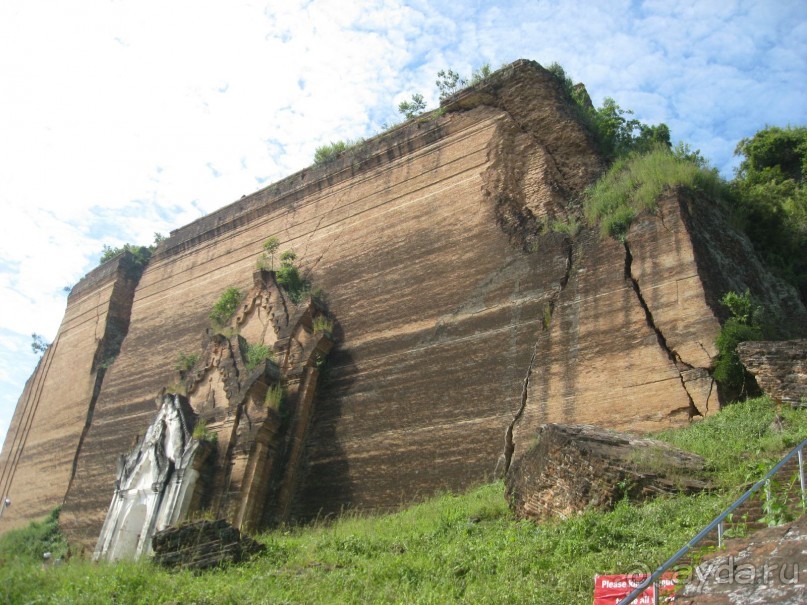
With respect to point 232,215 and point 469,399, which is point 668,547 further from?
point 232,215

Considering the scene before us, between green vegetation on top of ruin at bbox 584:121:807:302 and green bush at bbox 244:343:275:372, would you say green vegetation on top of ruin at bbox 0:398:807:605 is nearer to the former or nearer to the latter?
green vegetation on top of ruin at bbox 584:121:807:302

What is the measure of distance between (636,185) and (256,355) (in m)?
7.01

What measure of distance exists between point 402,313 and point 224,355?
354 cm

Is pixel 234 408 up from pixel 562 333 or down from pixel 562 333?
down

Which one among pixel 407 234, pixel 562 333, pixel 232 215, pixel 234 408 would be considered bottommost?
pixel 234 408

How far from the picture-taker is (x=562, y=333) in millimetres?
10617

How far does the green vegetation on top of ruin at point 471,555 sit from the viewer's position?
610 cm

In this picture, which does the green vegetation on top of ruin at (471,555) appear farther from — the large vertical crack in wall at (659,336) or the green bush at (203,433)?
the green bush at (203,433)

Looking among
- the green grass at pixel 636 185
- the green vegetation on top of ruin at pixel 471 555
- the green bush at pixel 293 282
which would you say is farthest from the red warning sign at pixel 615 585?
the green bush at pixel 293 282

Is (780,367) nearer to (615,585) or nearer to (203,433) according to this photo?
(615,585)

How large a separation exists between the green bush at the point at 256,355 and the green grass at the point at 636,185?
5.88 m

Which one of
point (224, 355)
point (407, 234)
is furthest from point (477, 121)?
point (224, 355)

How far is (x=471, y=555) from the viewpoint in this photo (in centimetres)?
702

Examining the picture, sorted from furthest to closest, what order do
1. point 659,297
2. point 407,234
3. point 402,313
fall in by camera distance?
point 407,234 < point 402,313 < point 659,297
